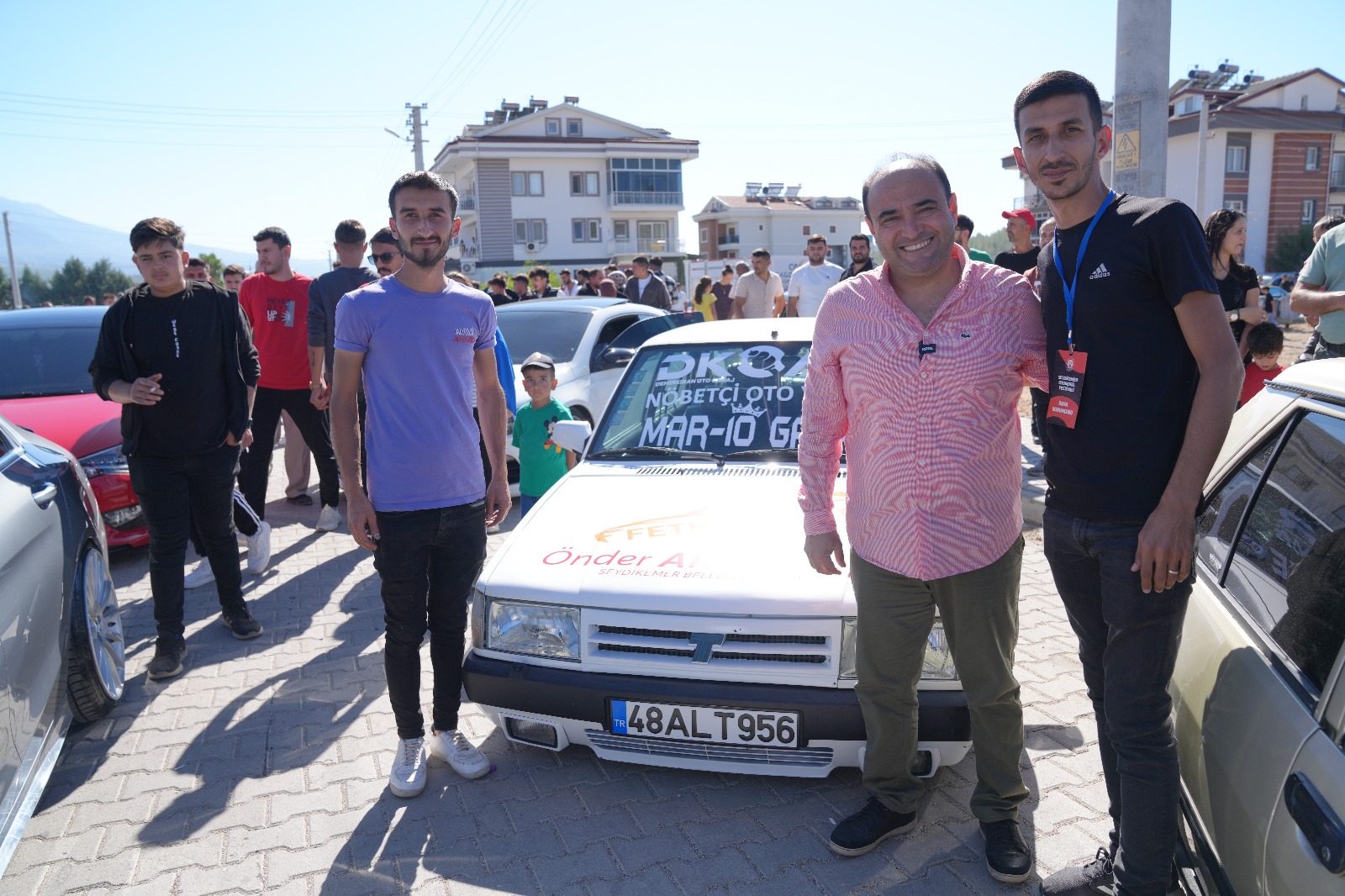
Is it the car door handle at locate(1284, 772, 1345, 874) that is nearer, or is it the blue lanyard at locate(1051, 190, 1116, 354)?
the car door handle at locate(1284, 772, 1345, 874)

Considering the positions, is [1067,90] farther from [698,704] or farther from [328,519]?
[328,519]

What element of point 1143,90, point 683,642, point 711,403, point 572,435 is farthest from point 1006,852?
point 1143,90

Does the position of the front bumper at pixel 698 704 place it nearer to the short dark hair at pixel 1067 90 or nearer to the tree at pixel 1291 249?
the short dark hair at pixel 1067 90

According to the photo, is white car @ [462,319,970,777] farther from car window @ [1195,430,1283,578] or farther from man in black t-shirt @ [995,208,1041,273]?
man in black t-shirt @ [995,208,1041,273]

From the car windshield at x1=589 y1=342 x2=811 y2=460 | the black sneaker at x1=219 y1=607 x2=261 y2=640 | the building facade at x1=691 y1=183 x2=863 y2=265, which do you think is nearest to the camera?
the car windshield at x1=589 y1=342 x2=811 y2=460

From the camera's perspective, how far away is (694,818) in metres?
3.01

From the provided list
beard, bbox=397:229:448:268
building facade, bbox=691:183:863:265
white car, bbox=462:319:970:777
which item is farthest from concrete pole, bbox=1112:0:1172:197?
building facade, bbox=691:183:863:265

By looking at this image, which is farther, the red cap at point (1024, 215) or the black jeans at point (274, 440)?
the red cap at point (1024, 215)

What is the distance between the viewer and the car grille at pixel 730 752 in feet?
9.51

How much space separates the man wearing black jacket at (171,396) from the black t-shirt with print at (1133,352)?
3902mm

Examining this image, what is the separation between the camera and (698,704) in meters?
2.83

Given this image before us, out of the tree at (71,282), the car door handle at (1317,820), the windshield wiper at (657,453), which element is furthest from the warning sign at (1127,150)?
the tree at (71,282)

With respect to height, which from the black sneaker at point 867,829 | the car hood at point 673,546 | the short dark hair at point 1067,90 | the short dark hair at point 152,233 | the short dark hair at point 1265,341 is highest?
the short dark hair at point 1067,90

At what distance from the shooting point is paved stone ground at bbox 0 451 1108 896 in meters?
2.75
